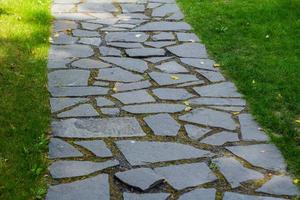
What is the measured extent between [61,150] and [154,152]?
69 cm

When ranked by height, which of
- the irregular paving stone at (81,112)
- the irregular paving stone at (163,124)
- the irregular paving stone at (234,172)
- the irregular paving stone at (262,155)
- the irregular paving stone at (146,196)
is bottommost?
the irregular paving stone at (81,112)

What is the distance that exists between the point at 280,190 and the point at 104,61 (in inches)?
114

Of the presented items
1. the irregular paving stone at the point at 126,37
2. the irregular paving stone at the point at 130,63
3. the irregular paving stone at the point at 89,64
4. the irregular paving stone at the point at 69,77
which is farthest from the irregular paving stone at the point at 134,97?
the irregular paving stone at the point at 126,37

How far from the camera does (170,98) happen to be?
515 centimetres

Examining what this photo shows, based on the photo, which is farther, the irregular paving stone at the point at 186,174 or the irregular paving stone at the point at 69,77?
the irregular paving stone at the point at 69,77

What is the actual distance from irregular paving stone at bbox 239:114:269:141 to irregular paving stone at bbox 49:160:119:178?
1.13 m

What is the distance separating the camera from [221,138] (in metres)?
4.41

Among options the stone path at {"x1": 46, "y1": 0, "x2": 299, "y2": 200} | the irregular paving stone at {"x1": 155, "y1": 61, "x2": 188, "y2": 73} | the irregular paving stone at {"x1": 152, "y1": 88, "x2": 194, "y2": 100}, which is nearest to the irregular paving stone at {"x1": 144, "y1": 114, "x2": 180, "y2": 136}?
the stone path at {"x1": 46, "y1": 0, "x2": 299, "y2": 200}

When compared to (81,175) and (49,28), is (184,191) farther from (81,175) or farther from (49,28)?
(49,28)

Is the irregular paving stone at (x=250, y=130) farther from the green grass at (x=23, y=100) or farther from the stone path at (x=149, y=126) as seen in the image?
the green grass at (x=23, y=100)

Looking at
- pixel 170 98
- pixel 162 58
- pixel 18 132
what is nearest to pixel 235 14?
pixel 162 58

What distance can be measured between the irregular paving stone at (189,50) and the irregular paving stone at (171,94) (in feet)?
3.45

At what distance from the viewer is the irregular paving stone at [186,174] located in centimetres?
376

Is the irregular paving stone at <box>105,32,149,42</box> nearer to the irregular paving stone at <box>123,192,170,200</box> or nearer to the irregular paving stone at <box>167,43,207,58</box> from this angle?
the irregular paving stone at <box>167,43,207,58</box>
